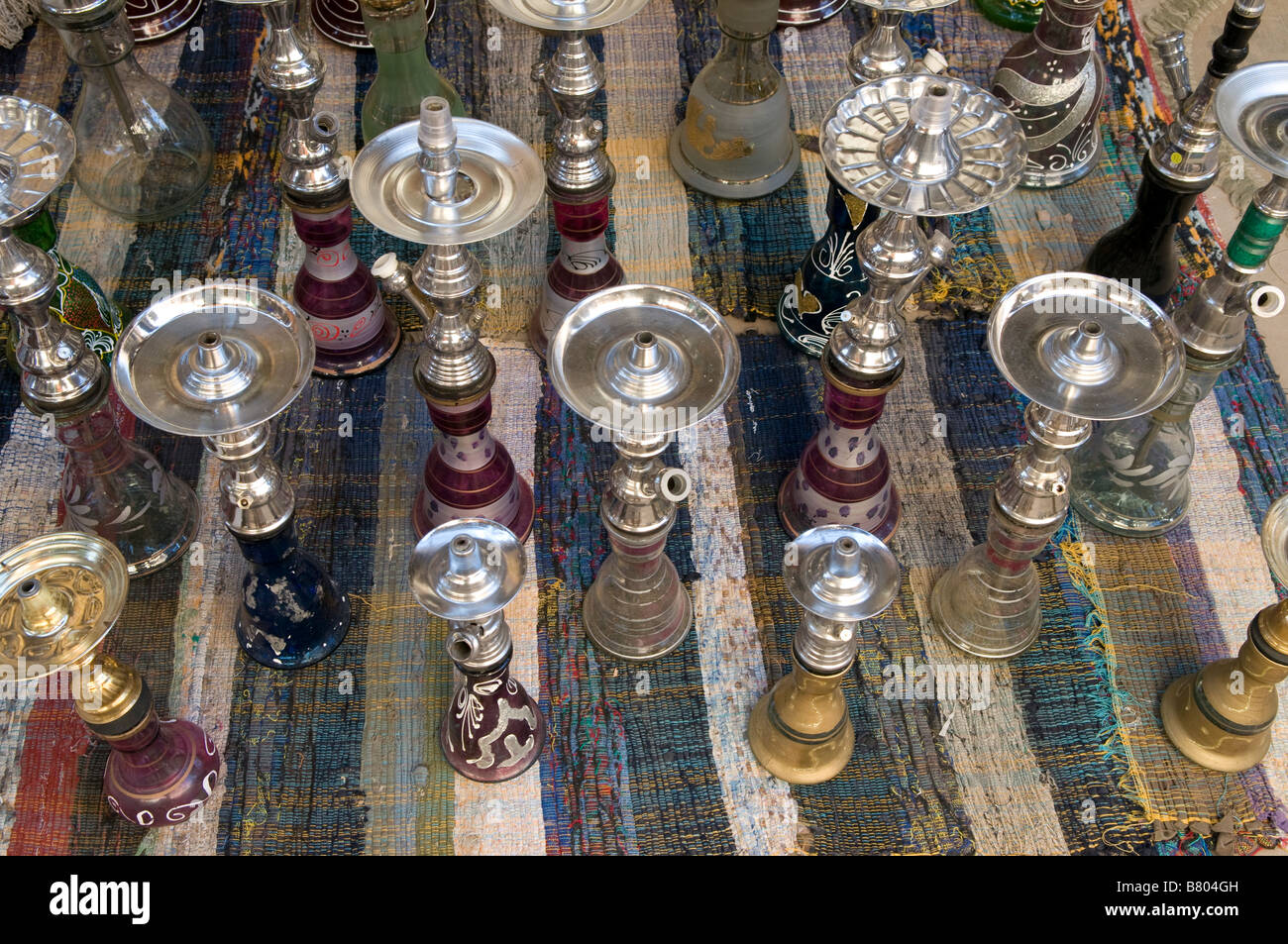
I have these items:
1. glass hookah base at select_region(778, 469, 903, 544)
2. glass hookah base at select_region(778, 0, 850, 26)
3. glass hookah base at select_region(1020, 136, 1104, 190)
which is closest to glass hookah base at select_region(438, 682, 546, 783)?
glass hookah base at select_region(778, 469, 903, 544)

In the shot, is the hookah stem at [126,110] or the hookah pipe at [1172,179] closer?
the hookah pipe at [1172,179]

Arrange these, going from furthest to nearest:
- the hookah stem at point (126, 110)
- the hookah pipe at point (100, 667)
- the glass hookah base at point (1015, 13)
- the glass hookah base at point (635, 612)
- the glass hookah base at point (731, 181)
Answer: the glass hookah base at point (1015, 13)
the glass hookah base at point (731, 181)
the hookah stem at point (126, 110)
the glass hookah base at point (635, 612)
the hookah pipe at point (100, 667)

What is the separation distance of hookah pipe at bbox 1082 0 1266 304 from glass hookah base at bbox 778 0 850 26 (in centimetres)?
76

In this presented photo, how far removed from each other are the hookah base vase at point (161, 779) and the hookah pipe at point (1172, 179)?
1523 millimetres

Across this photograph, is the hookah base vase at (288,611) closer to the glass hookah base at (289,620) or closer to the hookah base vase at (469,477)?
the glass hookah base at (289,620)

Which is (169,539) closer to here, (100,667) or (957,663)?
(100,667)

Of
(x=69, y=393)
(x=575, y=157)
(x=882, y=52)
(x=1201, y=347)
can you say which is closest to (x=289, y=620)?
(x=69, y=393)

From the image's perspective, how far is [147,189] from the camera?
240 cm

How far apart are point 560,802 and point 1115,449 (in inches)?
38.7

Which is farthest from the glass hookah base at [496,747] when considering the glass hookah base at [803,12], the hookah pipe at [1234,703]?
the glass hookah base at [803,12]

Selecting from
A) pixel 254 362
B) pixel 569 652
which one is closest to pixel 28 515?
pixel 254 362

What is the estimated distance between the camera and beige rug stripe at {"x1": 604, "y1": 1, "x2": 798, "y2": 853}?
6.03 feet

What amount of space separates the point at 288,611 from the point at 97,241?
2.95 ft

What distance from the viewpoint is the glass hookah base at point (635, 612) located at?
188cm
